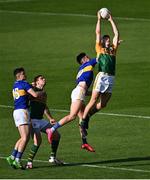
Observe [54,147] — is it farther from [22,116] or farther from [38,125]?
[22,116]

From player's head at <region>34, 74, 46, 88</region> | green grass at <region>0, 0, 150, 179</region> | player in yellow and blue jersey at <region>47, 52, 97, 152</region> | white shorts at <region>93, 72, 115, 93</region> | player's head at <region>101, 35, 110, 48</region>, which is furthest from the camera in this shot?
white shorts at <region>93, 72, 115, 93</region>

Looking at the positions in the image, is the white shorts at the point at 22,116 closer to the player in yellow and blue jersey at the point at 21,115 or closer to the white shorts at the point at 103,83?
the player in yellow and blue jersey at the point at 21,115

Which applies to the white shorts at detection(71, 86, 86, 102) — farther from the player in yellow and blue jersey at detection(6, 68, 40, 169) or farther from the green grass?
the player in yellow and blue jersey at detection(6, 68, 40, 169)

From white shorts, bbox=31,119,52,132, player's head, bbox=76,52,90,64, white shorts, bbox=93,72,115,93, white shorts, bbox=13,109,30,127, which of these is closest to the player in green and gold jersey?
white shorts, bbox=93,72,115,93

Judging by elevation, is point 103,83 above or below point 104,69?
below

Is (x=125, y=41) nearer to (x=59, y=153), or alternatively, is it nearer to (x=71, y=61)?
(x=71, y=61)

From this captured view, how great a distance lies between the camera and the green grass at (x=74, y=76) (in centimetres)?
2694

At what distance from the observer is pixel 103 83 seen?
29.7 meters

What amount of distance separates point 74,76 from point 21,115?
15.7 metres

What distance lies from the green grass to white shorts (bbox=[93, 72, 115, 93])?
4.93 feet

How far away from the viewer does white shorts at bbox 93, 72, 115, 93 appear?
2959 centimetres

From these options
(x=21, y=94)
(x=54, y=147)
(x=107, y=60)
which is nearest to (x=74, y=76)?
(x=107, y=60)

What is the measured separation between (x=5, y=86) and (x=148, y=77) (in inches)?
225

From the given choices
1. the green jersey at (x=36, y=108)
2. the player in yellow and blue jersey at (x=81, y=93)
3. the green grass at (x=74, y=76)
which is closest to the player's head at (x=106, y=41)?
the player in yellow and blue jersey at (x=81, y=93)
